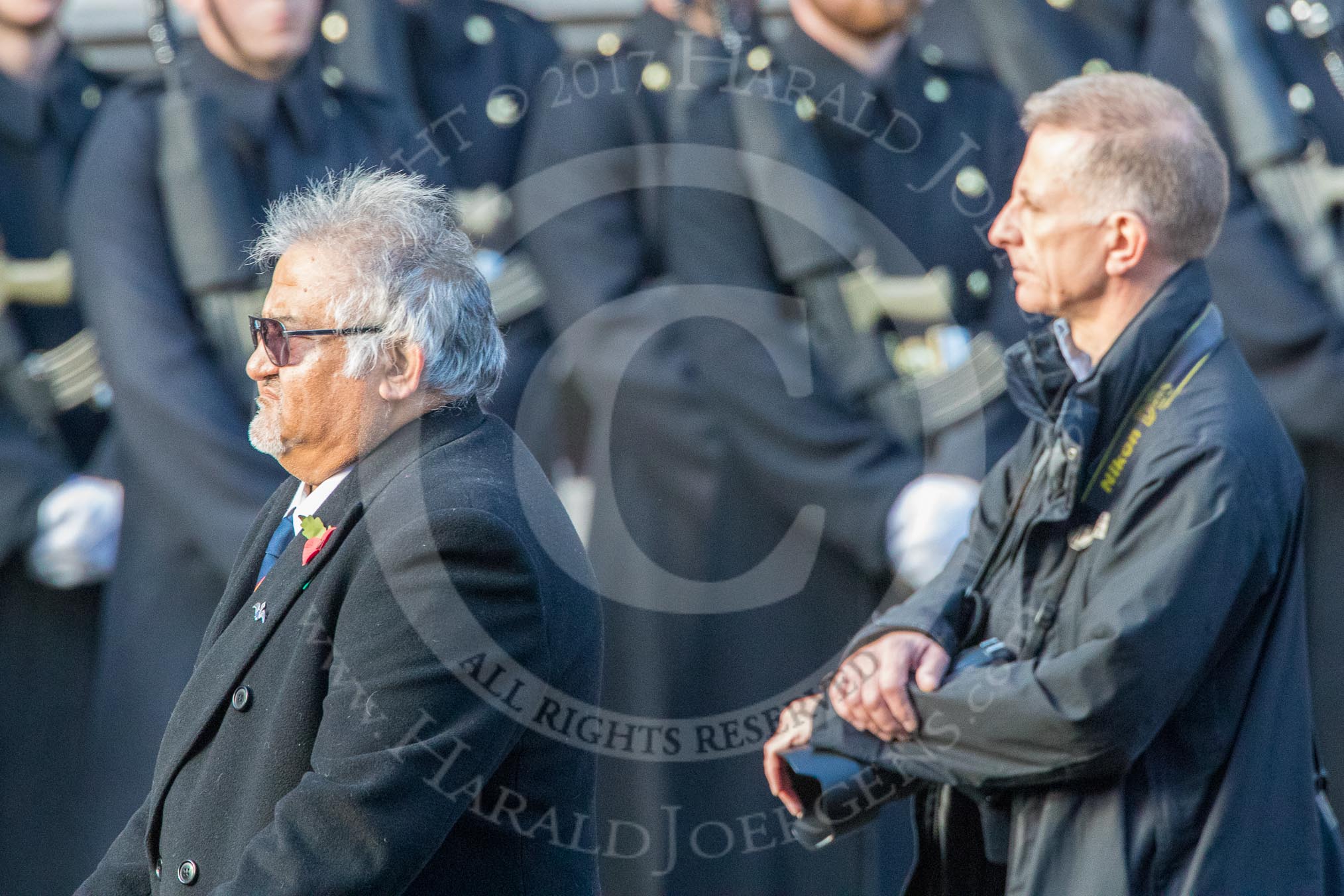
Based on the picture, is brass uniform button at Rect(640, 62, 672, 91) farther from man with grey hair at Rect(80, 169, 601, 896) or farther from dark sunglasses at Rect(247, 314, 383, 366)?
dark sunglasses at Rect(247, 314, 383, 366)

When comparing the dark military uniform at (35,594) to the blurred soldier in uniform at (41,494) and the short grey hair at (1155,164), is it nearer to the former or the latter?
the blurred soldier in uniform at (41,494)

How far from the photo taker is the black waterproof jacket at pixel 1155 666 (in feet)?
7.23

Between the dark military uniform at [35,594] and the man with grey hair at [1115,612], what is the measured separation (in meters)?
2.09

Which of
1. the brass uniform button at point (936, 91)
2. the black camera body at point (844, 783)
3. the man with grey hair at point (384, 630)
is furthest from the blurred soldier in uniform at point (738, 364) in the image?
the man with grey hair at point (384, 630)

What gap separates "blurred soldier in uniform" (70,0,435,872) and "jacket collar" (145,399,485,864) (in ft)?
5.66

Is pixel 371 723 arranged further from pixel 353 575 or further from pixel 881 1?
pixel 881 1

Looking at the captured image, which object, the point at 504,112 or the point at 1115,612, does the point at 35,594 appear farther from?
the point at 1115,612

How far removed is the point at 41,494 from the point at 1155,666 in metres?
2.65

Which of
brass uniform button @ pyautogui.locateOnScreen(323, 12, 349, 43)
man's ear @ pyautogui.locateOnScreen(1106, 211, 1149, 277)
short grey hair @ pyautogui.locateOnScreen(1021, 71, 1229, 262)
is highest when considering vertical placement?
short grey hair @ pyautogui.locateOnScreen(1021, 71, 1229, 262)

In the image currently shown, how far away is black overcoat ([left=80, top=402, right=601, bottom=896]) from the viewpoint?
190 cm

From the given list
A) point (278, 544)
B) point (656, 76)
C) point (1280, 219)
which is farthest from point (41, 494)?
point (1280, 219)

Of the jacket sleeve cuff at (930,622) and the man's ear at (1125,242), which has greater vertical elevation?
the man's ear at (1125,242)

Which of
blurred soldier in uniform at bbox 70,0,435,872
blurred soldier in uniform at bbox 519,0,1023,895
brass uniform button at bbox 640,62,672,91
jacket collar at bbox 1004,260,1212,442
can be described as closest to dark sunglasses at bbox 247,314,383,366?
jacket collar at bbox 1004,260,1212,442

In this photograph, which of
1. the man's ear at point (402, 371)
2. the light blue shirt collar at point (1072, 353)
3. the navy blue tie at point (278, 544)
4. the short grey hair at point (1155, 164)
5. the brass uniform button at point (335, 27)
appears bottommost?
the navy blue tie at point (278, 544)
